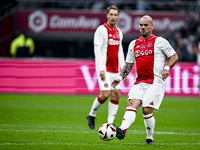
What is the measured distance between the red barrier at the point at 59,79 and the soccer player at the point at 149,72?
10.0 meters

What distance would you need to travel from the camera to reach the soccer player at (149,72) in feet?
26.7

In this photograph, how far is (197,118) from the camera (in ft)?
43.0

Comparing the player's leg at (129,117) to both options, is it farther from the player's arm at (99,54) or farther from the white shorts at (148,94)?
the player's arm at (99,54)

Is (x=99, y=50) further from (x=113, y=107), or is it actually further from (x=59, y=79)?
(x=59, y=79)

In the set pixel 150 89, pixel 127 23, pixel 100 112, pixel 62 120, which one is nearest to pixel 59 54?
pixel 127 23

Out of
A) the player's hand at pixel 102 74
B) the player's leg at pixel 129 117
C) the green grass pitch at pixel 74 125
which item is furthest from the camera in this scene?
the player's hand at pixel 102 74

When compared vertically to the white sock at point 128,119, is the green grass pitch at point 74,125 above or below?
below

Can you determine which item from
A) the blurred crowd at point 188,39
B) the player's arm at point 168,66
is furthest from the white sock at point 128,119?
Answer: the blurred crowd at point 188,39

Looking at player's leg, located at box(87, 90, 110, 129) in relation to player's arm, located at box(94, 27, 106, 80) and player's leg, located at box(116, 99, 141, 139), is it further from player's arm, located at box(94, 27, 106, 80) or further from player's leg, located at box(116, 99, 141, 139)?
player's leg, located at box(116, 99, 141, 139)

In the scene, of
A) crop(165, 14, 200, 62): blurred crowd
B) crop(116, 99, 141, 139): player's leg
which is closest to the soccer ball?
crop(116, 99, 141, 139): player's leg

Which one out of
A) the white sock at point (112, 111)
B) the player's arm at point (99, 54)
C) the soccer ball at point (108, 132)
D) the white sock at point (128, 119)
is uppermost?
the player's arm at point (99, 54)

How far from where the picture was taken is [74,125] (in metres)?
11.1

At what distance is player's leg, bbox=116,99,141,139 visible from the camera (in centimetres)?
767

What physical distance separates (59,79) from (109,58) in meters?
8.25
